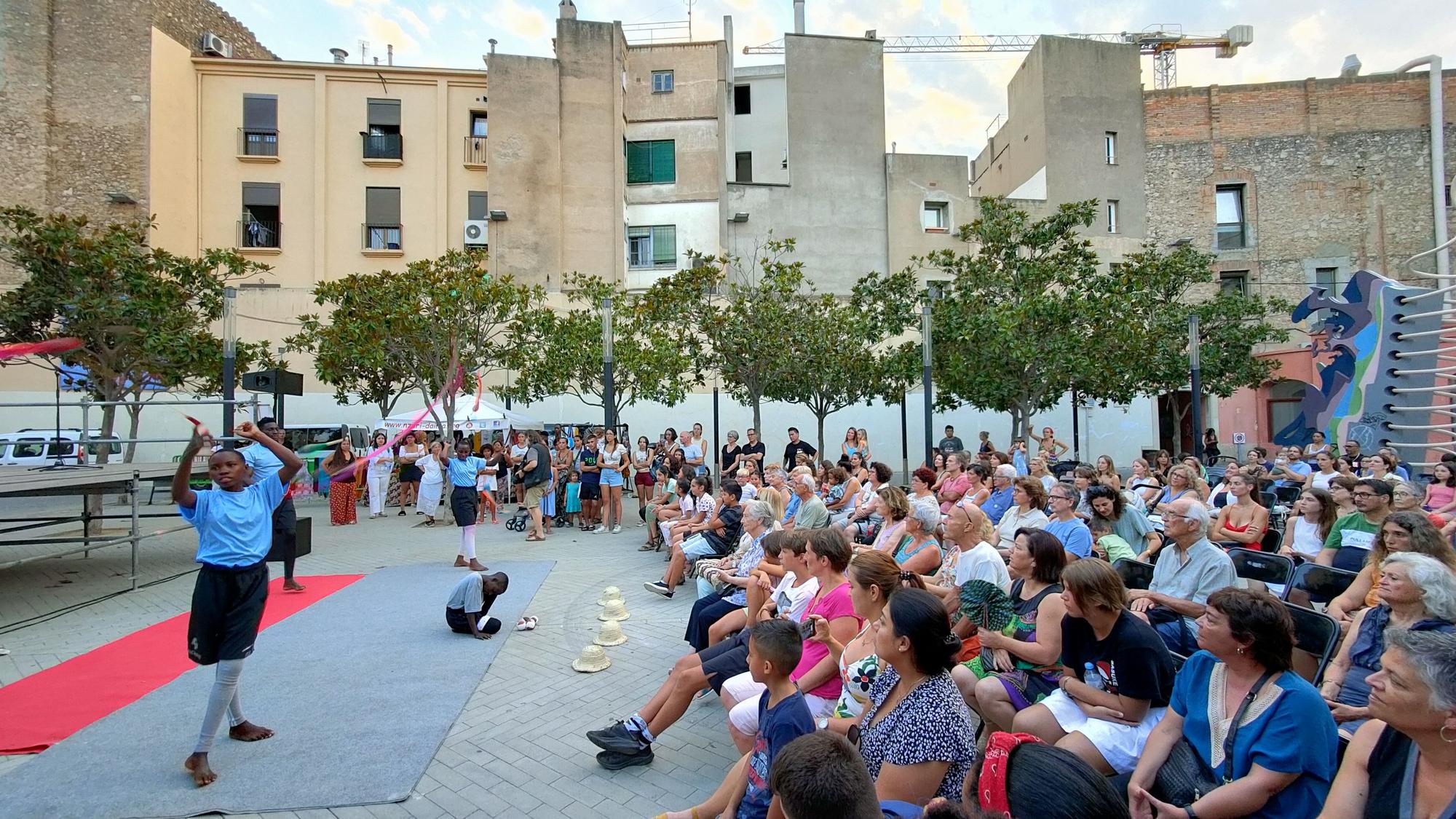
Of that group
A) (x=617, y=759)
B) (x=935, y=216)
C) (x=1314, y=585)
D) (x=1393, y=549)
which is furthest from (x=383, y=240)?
(x=1393, y=549)

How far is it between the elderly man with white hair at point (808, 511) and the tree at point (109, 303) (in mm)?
12018

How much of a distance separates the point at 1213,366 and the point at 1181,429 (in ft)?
24.6

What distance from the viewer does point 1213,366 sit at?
72.0ft

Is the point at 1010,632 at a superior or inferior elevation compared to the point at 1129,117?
inferior

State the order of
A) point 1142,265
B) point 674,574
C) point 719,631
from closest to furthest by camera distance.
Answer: point 719,631, point 674,574, point 1142,265

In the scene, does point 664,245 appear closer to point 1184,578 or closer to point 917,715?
point 1184,578

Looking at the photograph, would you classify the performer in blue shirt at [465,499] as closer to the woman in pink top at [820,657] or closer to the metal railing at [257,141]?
the woman in pink top at [820,657]

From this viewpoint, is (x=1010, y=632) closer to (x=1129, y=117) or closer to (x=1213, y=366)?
(x=1213, y=366)

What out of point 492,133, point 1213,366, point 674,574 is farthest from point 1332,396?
point 492,133

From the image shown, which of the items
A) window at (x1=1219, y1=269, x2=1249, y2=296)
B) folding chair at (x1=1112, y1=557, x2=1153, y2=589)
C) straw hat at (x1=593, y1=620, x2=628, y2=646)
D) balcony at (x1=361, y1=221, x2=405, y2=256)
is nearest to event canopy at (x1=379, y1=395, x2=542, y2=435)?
balcony at (x1=361, y1=221, x2=405, y2=256)

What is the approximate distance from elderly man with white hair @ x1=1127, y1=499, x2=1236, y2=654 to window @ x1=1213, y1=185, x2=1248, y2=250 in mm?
28117

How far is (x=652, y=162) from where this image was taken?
28.1 metres

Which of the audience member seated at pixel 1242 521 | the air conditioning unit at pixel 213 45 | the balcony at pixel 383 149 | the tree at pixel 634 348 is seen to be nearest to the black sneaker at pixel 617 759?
the audience member seated at pixel 1242 521

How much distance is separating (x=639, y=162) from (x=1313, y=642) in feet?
88.4
